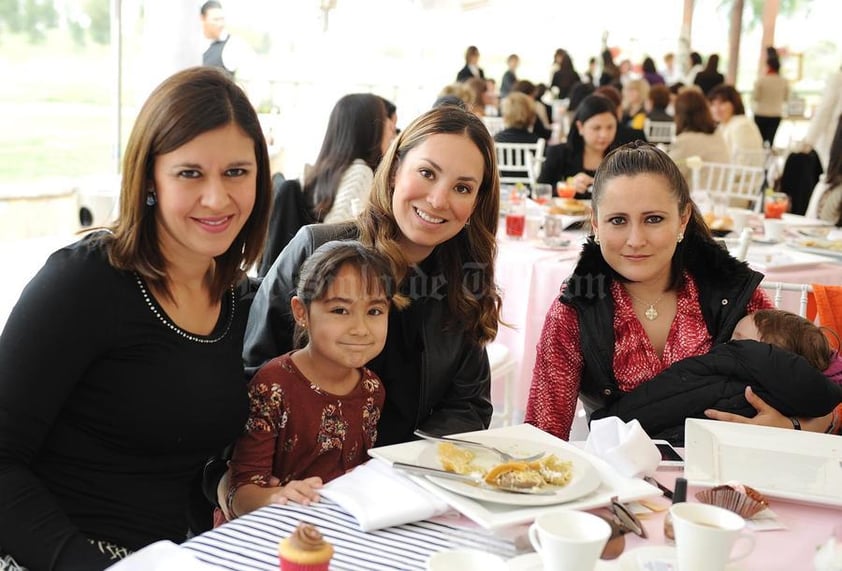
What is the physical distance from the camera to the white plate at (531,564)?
4.08 feet

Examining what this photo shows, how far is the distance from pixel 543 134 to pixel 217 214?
9214 mm

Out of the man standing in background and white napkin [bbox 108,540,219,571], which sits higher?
the man standing in background

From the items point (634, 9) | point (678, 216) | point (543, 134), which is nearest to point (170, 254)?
point (678, 216)

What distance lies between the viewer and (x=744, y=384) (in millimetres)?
2121

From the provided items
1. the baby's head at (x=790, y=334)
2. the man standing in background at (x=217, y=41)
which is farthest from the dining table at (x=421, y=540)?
the man standing in background at (x=217, y=41)

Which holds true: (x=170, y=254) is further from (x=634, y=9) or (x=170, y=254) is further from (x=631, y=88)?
(x=634, y=9)

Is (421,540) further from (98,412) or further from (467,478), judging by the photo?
(98,412)

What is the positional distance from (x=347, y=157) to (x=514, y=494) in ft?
9.97

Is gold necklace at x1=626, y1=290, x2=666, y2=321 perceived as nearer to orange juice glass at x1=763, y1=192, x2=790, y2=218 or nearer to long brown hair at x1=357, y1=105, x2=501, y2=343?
long brown hair at x1=357, y1=105, x2=501, y2=343

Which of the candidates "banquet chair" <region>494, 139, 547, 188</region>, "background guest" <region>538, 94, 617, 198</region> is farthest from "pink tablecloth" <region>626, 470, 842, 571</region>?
"banquet chair" <region>494, 139, 547, 188</region>

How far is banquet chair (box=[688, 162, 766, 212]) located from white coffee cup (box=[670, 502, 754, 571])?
18.6 ft

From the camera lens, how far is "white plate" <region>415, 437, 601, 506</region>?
1435mm

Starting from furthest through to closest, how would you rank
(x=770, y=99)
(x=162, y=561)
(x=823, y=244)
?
1. (x=770, y=99)
2. (x=823, y=244)
3. (x=162, y=561)

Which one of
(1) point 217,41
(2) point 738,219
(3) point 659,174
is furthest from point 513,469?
(1) point 217,41
